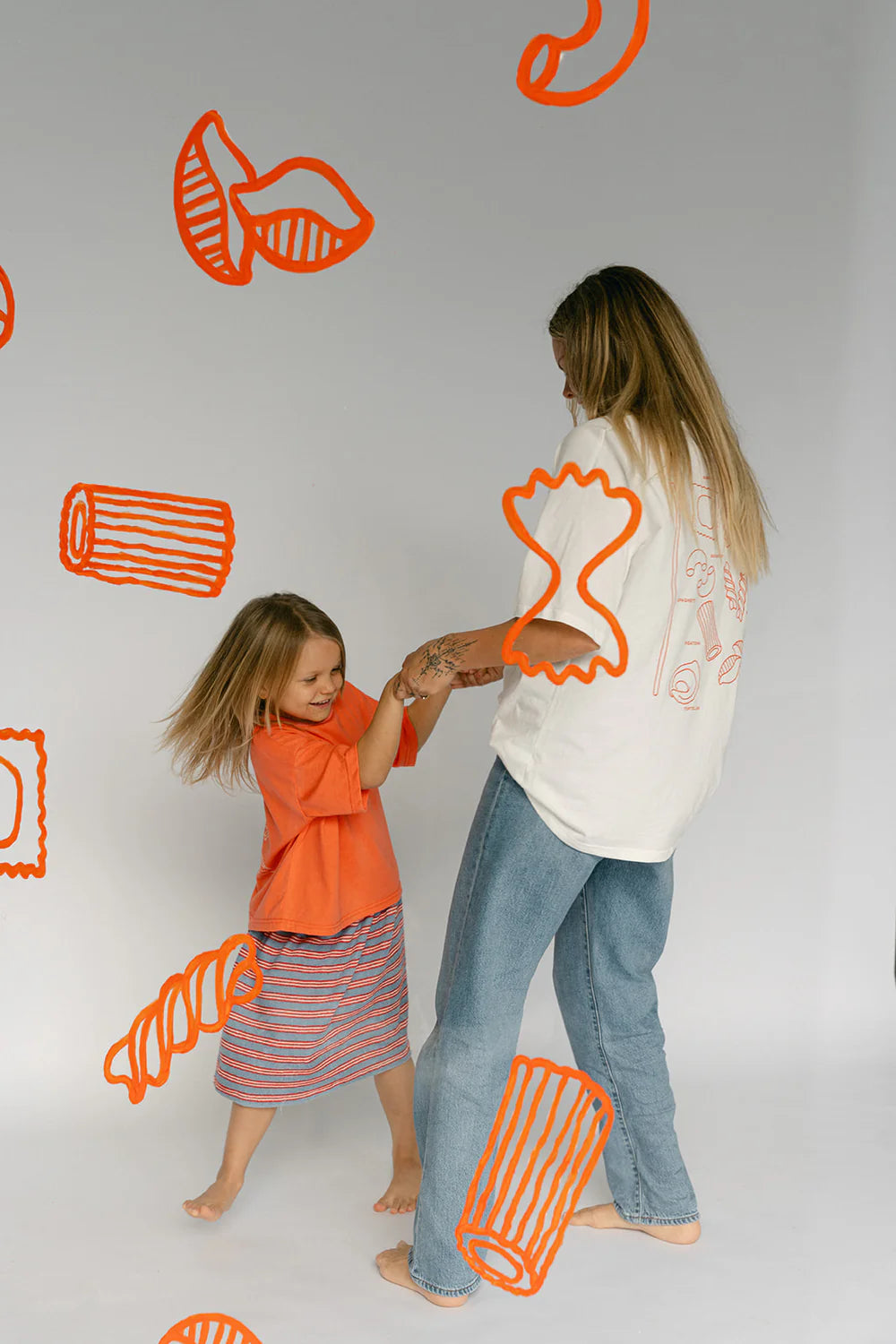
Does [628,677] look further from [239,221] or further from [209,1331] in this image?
[209,1331]

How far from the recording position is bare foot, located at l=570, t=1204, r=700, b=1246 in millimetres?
1817

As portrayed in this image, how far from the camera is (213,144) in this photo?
2.12m

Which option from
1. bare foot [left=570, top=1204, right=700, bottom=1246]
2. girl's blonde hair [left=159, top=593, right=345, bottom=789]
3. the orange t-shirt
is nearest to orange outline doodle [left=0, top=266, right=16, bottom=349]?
girl's blonde hair [left=159, top=593, right=345, bottom=789]

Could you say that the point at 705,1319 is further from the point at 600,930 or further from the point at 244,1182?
the point at 244,1182

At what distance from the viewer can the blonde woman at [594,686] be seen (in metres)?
1.41

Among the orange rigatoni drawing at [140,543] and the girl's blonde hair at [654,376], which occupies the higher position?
the girl's blonde hair at [654,376]

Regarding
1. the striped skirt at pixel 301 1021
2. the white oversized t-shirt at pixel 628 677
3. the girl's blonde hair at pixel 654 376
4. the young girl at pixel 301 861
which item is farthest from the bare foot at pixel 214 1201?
the girl's blonde hair at pixel 654 376

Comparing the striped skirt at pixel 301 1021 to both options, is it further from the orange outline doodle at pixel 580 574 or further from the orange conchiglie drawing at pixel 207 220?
the orange conchiglie drawing at pixel 207 220

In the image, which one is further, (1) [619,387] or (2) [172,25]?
(2) [172,25]

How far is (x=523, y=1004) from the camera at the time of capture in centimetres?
167

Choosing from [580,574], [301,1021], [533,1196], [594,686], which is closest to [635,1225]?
[533,1196]

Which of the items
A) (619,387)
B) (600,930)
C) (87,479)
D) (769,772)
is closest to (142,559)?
(87,479)

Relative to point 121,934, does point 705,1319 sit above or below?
below

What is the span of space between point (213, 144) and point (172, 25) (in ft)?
0.58
